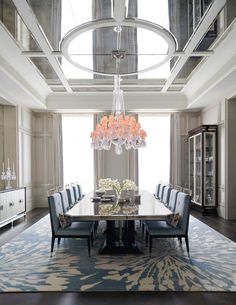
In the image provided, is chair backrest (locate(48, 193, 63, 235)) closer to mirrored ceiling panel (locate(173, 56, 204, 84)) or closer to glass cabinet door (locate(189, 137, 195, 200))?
mirrored ceiling panel (locate(173, 56, 204, 84))

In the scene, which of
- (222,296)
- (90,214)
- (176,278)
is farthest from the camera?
(90,214)

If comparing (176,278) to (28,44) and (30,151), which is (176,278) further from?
(30,151)

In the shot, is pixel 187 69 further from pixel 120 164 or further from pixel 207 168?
pixel 120 164

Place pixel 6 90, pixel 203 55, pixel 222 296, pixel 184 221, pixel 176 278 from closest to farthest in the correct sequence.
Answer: pixel 222 296 < pixel 176 278 < pixel 184 221 < pixel 203 55 < pixel 6 90

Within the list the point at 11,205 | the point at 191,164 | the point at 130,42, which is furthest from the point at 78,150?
the point at 130,42

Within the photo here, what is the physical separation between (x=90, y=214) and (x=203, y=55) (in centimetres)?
348

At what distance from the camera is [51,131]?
342 inches

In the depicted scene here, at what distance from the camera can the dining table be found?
3498 millimetres

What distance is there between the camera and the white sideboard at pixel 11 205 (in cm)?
554

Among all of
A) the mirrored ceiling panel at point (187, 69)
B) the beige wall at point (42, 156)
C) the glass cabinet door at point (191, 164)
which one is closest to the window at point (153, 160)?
the glass cabinet door at point (191, 164)

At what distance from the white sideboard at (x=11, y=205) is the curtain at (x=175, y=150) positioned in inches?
176

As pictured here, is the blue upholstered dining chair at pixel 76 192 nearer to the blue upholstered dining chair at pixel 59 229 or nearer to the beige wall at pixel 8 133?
the blue upholstered dining chair at pixel 59 229

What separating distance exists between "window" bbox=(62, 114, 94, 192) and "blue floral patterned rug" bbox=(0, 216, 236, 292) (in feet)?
13.1

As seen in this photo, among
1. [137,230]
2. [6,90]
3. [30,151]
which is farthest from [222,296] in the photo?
[30,151]
